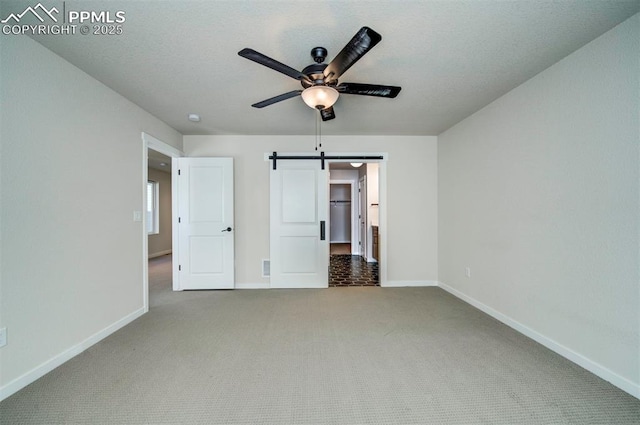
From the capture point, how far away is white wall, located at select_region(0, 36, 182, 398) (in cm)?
164

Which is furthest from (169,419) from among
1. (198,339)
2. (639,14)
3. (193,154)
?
(639,14)

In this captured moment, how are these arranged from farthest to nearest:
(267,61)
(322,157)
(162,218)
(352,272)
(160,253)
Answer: (162,218) → (160,253) → (352,272) → (322,157) → (267,61)

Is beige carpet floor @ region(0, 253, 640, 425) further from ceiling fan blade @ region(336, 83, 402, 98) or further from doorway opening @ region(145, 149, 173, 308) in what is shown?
doorway opening @ region(145, 149, 173, 308)

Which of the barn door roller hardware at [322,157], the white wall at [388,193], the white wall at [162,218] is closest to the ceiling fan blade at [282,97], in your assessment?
the barn door roller hardware at [322,157]

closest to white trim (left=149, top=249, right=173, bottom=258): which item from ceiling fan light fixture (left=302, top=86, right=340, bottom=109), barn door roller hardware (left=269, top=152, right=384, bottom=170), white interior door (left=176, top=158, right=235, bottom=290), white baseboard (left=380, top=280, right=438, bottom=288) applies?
white interior door (left=176, top=158, right=235, bottom=290)

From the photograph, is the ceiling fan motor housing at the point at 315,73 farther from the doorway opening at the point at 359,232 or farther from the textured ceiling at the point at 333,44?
the doorway opening at the point at 359,232

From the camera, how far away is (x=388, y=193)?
13.1 ft

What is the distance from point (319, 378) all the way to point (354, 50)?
2129 mm

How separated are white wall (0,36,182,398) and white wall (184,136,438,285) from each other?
145 centimetres

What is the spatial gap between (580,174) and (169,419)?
3.23m

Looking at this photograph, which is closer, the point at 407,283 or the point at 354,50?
the point at 354,50

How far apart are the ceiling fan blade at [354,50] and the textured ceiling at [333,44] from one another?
0.26 metres

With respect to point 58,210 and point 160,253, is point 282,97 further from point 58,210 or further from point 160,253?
point 160,253

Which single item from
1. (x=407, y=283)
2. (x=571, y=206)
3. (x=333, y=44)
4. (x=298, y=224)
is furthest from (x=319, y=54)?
(x=407, y=283)
